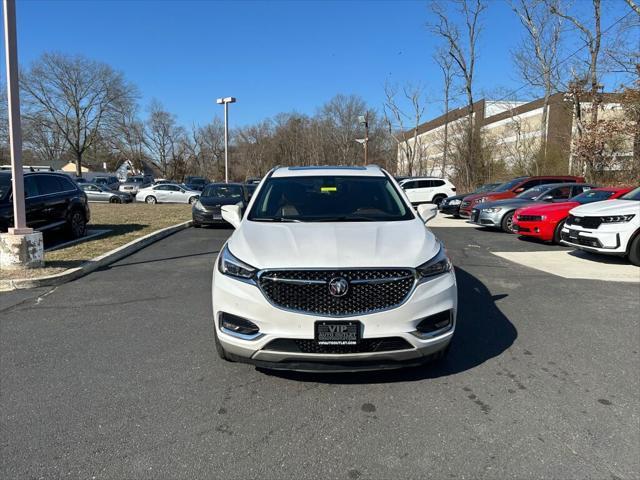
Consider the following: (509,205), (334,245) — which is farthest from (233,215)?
(509,205)

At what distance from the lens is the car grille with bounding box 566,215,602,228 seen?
26.7ft

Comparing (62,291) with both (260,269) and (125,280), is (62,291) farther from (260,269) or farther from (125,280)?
(260,269)

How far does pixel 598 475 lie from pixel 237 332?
2.32 metres

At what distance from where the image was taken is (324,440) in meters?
2.74

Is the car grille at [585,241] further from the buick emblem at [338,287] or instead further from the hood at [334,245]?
the buick emblem at [338,287]

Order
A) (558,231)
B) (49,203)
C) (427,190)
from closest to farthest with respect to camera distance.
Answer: (49,203) → (558,231) → (427,190)

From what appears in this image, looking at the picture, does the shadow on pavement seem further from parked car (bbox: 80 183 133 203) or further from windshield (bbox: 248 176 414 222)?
parked car (bbox: 80 183 133 203)

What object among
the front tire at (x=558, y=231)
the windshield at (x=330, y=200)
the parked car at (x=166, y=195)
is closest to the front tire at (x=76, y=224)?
the windshield at (x=330, y=200)

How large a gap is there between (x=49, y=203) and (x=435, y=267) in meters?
9.54

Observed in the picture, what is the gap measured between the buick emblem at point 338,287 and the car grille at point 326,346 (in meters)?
0.35

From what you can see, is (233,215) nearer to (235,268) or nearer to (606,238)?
(235,268)

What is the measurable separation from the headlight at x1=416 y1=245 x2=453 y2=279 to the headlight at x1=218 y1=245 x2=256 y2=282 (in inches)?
47.3

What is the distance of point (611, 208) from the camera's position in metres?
8.11

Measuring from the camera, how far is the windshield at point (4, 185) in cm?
887
